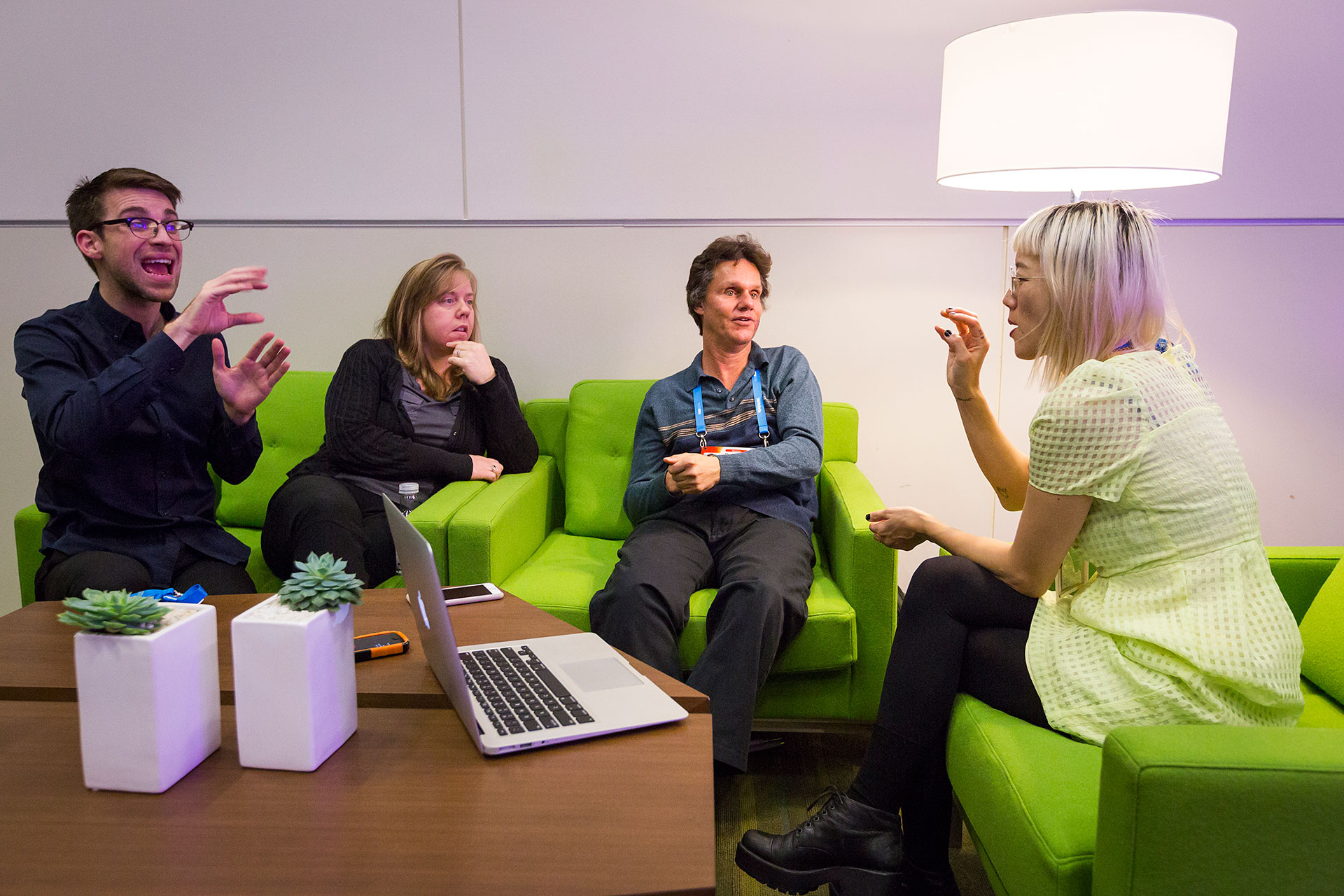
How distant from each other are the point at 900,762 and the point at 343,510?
146cm

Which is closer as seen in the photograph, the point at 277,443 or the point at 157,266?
the point at 157,266

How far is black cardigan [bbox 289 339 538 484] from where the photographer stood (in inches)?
103

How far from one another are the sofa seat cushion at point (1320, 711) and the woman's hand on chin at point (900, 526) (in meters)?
0.67

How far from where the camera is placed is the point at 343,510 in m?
2.38

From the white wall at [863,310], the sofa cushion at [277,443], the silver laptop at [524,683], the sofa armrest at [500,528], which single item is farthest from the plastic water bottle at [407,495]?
the silver laptop at [524,683]

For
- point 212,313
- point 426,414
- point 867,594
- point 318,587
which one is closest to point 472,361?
point 426,414

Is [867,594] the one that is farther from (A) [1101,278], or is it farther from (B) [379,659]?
(B) [379,659]

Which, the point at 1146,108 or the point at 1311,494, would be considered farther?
the point at 1311,494

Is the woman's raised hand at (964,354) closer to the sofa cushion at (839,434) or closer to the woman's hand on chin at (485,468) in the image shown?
the sofa cushion at (839,434)

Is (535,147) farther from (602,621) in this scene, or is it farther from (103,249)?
(602,621)

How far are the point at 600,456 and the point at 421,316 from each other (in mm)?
657

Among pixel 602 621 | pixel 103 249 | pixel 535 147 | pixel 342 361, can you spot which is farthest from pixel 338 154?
pixel 602 621

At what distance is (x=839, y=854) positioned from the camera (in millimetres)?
1654

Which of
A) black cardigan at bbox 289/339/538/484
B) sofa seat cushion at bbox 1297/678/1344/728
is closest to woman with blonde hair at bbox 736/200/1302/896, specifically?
Answer: sofa seat cushion at bbox 1297/678/1344/728
